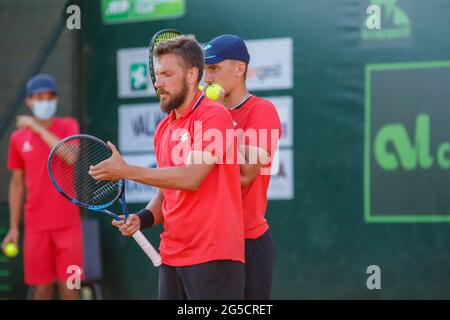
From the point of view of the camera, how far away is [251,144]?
13.2 ft

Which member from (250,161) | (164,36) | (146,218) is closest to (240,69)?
(164,36)

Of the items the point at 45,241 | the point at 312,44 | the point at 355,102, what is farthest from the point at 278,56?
the point at 45,241

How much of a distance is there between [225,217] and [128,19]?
11.7 ft

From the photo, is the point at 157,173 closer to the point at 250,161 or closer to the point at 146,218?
the point at 146,218

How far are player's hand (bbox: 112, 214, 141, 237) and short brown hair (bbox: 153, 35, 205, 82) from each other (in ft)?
2.15

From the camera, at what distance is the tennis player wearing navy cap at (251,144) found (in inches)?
158

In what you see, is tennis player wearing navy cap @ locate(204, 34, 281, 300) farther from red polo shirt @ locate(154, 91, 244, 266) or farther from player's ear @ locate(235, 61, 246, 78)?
red polo shirt @ locate(154, 91, 244, 266)

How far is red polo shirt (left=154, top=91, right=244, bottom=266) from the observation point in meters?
3.54

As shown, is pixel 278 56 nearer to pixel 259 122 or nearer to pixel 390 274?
pixel 390 274

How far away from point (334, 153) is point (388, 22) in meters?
0.98

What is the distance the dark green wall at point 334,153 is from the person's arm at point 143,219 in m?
2.50

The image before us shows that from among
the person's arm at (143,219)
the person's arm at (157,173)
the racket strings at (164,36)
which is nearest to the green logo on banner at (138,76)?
the racket strings at (164,36)
